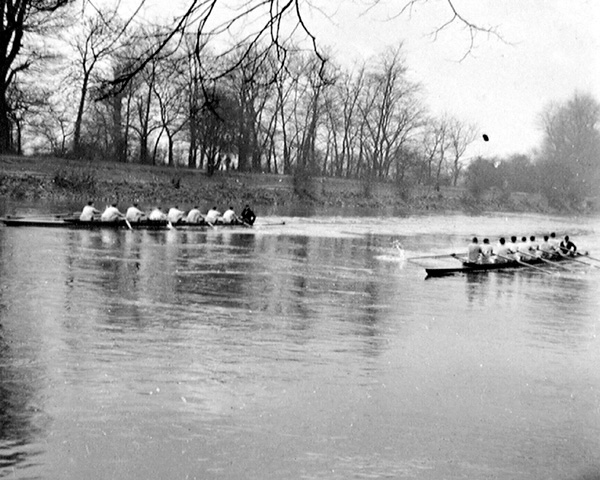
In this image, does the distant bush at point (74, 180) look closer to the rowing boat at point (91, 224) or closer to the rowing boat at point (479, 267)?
the rowing boat at point (91, 224)

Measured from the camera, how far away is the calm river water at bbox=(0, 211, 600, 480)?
7203mm

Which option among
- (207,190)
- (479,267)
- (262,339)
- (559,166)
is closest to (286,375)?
(262,339)

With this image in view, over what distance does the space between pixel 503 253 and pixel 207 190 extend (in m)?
31.6

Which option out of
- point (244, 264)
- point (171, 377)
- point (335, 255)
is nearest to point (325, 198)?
point (335, 255)

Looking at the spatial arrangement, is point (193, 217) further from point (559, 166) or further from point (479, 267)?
point (559, 166)

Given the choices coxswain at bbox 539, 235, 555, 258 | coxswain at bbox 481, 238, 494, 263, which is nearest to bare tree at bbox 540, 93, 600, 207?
coxswain at bbox 539, 235, 555, 258

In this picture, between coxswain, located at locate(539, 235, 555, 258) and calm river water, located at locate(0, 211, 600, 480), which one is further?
coxswain, located at locate(539, 235, 555, 258)

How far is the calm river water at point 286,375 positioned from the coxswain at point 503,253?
337cm

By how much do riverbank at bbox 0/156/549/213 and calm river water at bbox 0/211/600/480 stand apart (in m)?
24.4

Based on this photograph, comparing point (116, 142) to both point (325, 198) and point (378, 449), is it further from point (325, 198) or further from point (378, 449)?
point (378, 449)

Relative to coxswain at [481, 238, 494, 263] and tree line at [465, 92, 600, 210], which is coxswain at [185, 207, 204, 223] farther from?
tree line at [465, 92, 600, 210]

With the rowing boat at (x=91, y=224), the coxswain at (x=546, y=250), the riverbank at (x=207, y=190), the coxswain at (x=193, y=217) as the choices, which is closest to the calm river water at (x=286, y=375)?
the coxswain at (x=546, y=250)

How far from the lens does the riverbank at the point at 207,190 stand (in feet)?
140

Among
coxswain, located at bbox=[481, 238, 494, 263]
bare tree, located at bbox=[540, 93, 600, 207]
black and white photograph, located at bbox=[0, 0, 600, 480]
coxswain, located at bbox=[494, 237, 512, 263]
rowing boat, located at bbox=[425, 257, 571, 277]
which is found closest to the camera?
black and white photograph, located at bbox=[0, 0, 600, 480]
